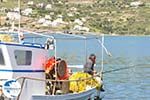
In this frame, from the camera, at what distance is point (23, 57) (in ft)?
86.6

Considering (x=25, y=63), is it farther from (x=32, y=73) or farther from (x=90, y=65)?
(x=90, y=65)

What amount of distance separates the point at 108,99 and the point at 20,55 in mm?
17990

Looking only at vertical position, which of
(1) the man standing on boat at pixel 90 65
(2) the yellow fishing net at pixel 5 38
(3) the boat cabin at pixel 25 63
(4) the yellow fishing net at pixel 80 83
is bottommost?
(4) the yellow fishing net at pixel 80 83

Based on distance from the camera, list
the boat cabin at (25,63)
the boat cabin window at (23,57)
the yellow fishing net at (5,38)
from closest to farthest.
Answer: the boat cabin at (25,63) < the boat cabin window at (23,57) < the yellow fishing net at (5,38)

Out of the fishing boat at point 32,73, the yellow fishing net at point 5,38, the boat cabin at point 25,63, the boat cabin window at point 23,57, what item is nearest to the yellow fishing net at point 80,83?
the fishing boat at point 32,73

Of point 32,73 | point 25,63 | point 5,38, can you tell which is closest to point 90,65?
point 32,73

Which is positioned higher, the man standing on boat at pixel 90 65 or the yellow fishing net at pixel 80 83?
the man standing on boat at pixel 90 65

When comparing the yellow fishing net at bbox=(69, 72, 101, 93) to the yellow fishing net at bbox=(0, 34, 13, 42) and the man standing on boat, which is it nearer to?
the man standing on boat

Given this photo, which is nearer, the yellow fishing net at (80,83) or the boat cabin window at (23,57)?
the boat cabin window at (23,57)

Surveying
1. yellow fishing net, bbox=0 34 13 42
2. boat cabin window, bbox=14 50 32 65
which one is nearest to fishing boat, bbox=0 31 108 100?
boat cabin window, bbox=14 50 32 65

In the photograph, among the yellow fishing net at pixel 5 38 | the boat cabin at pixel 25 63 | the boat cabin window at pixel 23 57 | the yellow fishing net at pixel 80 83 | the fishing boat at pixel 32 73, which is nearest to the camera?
the fishing boat at pixel 32 73

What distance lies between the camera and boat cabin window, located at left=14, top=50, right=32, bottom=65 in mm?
26109

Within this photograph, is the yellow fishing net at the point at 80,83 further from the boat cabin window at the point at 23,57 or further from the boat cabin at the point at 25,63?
the boat cabin window at the point at 23,57

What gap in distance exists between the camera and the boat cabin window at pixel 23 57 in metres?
26.1
